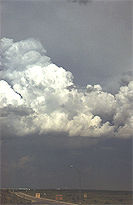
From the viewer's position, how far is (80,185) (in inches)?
2773

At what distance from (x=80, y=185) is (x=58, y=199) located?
23.5 m

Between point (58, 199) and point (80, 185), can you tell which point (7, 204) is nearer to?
point (80, 185)

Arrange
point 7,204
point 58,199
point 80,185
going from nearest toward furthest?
point 7,204 < point 80,185 < point 58,199

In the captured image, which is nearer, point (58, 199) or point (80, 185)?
point (80, 185)

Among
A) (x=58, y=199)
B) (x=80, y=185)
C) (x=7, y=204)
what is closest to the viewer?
(x=7, y=204)

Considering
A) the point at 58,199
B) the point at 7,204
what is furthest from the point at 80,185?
the point at 58,199

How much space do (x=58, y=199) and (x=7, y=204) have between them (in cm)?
2849

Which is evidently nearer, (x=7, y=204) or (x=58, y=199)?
(x=7, y=204)

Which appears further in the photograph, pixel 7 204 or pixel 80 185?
pixel 80 185

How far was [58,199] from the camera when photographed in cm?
9131

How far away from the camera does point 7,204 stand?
65.4m
